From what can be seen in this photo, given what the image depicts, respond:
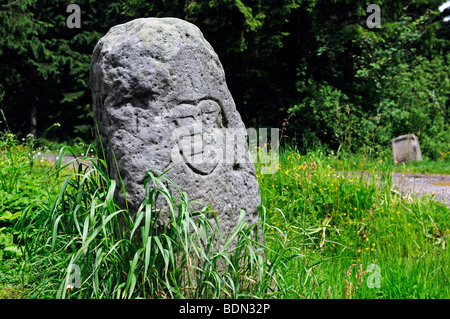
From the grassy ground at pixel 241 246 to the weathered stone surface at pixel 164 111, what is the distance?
22cm

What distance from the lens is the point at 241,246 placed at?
237 cm

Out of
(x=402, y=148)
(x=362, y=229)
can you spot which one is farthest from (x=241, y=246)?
(x=402, y=148)

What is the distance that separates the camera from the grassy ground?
89.0 inches

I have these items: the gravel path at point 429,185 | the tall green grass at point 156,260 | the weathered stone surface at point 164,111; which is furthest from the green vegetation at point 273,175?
the gravel path at point 429,185

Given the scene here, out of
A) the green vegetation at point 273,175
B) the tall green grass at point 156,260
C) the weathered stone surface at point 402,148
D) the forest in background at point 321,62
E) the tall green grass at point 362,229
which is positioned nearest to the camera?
the tall green grass at point 156,260

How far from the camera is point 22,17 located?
11.3 metres

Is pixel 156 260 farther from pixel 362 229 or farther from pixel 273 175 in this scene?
pixel 273 175

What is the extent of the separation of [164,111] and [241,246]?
965 mm

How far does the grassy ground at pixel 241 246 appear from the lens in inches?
89.0

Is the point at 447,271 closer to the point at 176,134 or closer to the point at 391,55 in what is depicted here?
the point at 176,134

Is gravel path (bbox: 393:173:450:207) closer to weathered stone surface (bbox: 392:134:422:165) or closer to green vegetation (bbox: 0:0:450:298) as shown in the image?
green vegetation (bbox: 0:0:450:298)

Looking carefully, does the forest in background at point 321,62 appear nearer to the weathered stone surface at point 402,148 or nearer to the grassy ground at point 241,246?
the weathered stone surface at point 402,148

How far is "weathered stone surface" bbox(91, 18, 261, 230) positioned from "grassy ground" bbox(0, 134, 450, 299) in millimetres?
222
